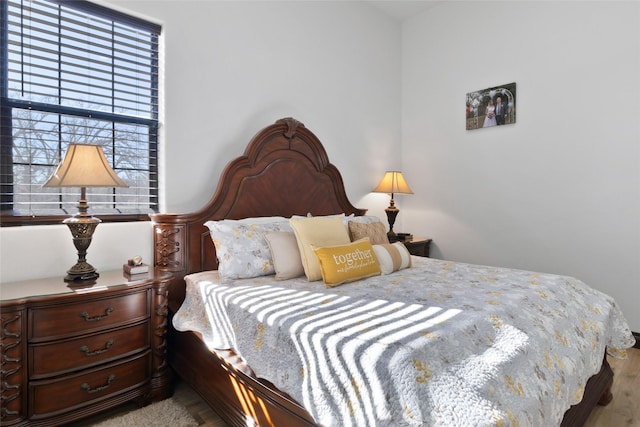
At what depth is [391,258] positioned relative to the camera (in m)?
2.36

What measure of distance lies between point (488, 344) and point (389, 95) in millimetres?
3355

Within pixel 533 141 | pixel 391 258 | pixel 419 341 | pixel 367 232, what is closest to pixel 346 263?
pixel 391 258

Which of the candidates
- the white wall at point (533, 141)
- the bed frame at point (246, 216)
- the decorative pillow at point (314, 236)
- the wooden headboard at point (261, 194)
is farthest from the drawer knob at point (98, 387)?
the white wall at point (533, 141)

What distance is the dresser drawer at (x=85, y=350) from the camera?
65.2 inches

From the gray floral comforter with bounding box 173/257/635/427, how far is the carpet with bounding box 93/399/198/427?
43 cm

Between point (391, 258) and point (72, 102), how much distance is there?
2.16m

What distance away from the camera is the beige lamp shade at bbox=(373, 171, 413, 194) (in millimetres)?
3662

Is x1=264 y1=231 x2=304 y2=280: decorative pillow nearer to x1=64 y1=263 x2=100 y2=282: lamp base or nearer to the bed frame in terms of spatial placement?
the bed frame

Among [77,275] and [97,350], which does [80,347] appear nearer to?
[97,350]

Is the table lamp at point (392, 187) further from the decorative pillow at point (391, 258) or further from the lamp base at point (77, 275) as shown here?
the lamp base at point (77, 275)

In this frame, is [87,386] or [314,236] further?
[314,236]

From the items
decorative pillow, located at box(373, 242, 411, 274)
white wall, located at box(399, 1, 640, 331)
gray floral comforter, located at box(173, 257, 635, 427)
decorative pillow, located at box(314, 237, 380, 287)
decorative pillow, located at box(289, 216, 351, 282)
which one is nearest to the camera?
gray floral comforter, located at box(173, 257, 635, 427)

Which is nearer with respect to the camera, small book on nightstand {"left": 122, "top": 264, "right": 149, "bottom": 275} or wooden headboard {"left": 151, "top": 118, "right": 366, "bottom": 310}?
small book on nightstand {"left": 122, "top": 264, "right": 149, "bottom": 275}

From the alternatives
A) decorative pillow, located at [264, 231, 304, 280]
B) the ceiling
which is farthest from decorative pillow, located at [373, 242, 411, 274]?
the ceiling
